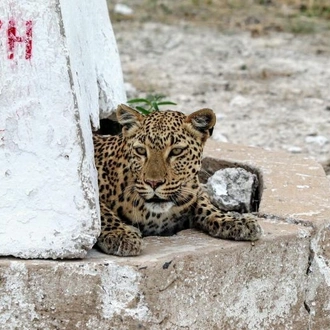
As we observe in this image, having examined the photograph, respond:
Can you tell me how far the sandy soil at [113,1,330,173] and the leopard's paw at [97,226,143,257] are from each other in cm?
377

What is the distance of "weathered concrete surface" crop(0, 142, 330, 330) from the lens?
4.80 m

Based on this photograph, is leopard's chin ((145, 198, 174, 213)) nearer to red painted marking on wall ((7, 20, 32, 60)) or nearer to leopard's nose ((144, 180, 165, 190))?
leopard's nose ((144, 180, 165, 190))

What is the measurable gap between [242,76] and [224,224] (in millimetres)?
5966

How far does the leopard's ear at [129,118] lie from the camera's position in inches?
212

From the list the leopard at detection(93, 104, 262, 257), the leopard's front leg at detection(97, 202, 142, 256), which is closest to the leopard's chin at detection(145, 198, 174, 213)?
the leopard at detection(93, 104, 262, 257)

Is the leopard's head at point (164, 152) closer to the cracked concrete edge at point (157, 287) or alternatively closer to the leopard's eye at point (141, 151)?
the leopard's eye at point (141, 151)

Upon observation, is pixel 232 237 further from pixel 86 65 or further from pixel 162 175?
pixel 86 65

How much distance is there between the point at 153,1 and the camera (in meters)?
14.1

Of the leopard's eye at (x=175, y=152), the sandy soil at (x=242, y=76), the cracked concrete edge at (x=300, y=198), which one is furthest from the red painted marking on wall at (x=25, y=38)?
the sandy soil at (x=242, y=76)

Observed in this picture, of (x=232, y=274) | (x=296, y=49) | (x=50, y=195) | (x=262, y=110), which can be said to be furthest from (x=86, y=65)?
(x=296, y=49)

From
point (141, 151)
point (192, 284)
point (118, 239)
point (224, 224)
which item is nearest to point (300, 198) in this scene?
point (224, 224)

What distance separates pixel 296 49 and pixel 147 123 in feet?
22.9

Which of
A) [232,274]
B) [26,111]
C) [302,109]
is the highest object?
[26,111]

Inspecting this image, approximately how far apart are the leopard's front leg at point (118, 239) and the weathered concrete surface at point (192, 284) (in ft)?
0.17
